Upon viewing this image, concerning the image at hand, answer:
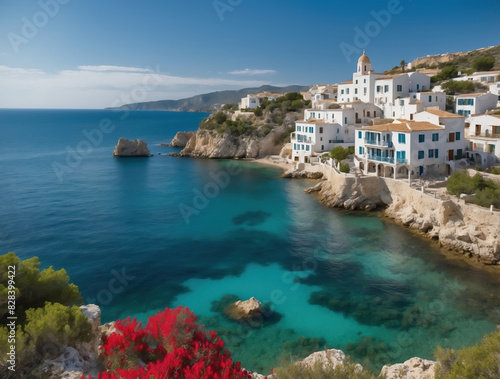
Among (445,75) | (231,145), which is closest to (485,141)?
(445,75)

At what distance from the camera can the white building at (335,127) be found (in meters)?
53.1

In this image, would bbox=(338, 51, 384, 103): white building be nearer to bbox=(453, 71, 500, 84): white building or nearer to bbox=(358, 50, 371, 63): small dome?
bbox=(358, 50, 371, 63): small dome

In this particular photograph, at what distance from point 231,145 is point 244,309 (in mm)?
54376

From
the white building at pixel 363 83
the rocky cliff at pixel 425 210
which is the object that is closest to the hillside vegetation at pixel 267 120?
the white building at pixel 363 83

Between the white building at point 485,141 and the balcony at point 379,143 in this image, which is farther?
the balcony at point 379,143

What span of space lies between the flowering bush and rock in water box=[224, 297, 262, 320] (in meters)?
6.40

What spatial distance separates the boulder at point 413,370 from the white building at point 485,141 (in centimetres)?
3035

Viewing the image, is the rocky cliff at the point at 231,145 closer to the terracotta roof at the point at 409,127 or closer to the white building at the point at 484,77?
the white building at the point at 484,77

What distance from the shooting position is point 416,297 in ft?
65.4

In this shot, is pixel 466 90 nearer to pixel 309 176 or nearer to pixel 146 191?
pixel 309 176

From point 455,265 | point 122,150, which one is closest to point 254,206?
point 455,265

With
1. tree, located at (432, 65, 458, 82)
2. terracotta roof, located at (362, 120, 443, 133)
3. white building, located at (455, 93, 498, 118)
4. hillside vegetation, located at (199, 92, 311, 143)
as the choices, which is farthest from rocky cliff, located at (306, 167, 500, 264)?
tree, located at (432, 65, 458, 82)

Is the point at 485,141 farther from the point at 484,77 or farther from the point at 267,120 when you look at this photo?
the point at 267,120

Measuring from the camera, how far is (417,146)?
34.4 metres
